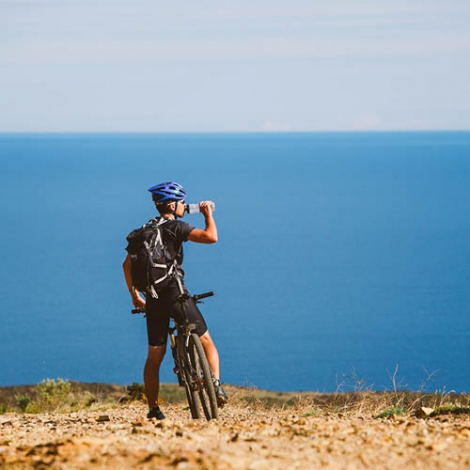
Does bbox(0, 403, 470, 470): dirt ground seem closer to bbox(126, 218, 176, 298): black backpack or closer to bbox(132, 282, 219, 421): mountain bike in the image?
bbox(132, 282, 219, 421): mountain bike

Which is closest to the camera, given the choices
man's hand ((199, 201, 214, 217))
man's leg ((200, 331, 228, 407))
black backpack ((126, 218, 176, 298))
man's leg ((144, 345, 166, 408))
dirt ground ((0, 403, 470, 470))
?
dirt ground ((0, 403, 470, 470))

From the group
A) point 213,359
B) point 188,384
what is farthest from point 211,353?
point 188,384

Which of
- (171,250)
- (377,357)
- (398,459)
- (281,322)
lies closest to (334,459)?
(398,459)

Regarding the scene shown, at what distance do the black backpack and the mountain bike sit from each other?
0.64 feet

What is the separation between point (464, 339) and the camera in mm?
129750

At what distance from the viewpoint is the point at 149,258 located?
721cm

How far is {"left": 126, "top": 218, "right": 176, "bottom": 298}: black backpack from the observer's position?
7215mm

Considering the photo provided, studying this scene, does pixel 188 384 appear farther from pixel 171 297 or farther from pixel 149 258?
pixel 149 258

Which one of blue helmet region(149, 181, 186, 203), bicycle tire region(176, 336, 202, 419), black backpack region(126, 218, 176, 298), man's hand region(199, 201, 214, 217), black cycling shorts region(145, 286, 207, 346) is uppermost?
blue helmet region(149, 181, 186, 203)

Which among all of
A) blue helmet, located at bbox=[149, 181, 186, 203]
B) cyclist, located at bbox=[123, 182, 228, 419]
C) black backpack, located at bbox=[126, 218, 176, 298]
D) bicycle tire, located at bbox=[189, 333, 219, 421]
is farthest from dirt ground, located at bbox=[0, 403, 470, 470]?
blue helmet, located at bbox=[149, 181, 186, 203]

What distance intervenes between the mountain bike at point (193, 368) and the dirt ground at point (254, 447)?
2.47ft

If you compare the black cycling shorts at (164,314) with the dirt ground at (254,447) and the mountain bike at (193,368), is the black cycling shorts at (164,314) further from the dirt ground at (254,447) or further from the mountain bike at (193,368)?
the dirt ground at (254,447)

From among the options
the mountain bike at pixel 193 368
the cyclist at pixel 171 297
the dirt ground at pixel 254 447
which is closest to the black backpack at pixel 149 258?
the cyclist at pixel 171 297

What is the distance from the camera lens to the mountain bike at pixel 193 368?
7391mm
